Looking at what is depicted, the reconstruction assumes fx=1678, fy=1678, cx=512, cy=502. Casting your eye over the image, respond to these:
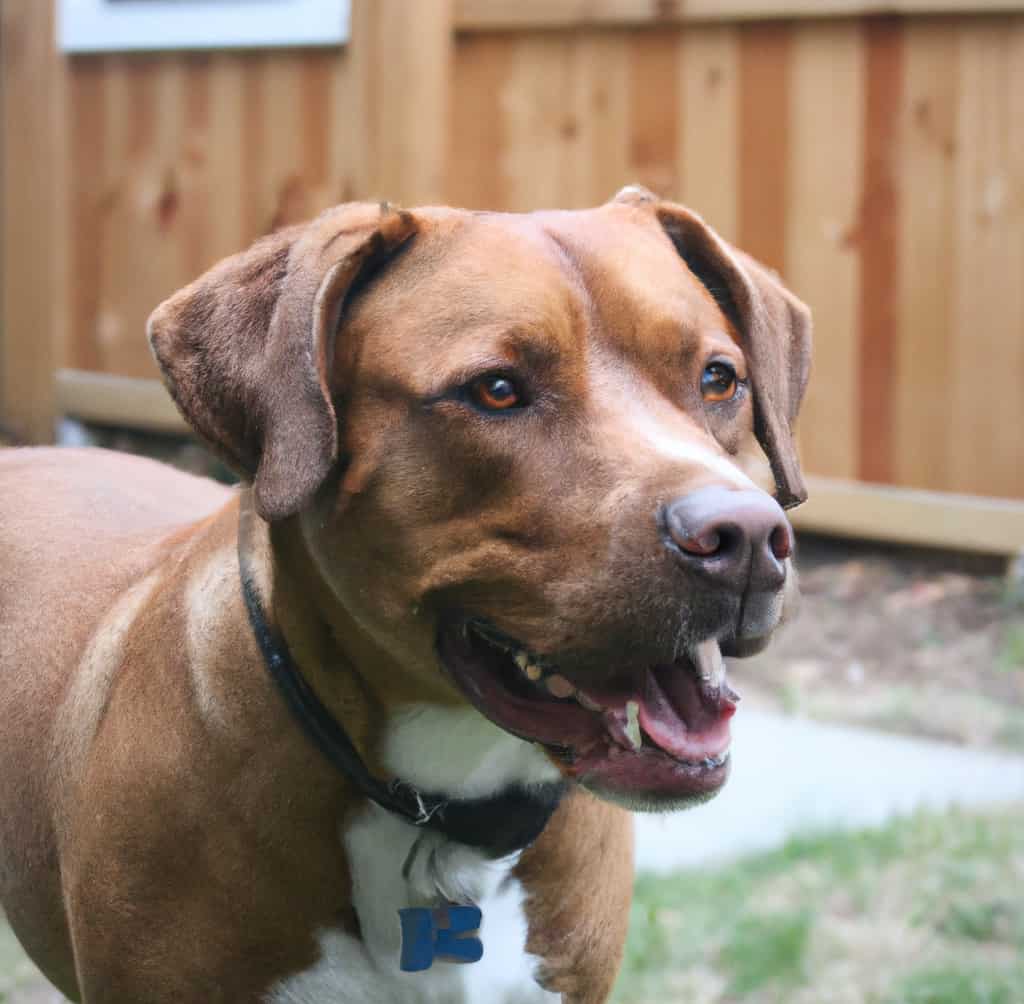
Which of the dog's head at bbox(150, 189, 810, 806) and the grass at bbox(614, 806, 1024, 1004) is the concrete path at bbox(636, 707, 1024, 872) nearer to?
the grass at bbox(614, 806, 1024, 1004)

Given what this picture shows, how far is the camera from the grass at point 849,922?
13.3ft

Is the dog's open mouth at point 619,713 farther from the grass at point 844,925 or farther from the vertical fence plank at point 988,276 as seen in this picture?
the vertical fence plank at point 988,276

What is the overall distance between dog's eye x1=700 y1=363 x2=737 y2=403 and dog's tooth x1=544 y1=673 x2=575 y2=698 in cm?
52

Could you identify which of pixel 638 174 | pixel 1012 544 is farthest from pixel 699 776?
pixel 638 174

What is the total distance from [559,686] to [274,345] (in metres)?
0.67

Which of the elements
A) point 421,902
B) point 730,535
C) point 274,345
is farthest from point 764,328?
point 421,902

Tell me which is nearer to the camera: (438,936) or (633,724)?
(633,724)

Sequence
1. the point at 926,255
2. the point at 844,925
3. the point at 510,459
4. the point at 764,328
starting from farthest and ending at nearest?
the point at 926,255 < the point at 844,925 < the point at 764,328 < the point at 510,459

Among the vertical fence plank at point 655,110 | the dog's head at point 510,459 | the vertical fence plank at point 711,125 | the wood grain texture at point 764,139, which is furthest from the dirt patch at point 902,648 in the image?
the dog's head at point 510,459

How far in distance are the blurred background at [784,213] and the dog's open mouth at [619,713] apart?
6.76ft

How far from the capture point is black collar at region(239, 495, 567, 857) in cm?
263

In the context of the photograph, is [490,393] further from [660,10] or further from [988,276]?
[660,10]

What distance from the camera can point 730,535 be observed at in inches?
87.7

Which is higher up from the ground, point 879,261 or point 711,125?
point 711,125
